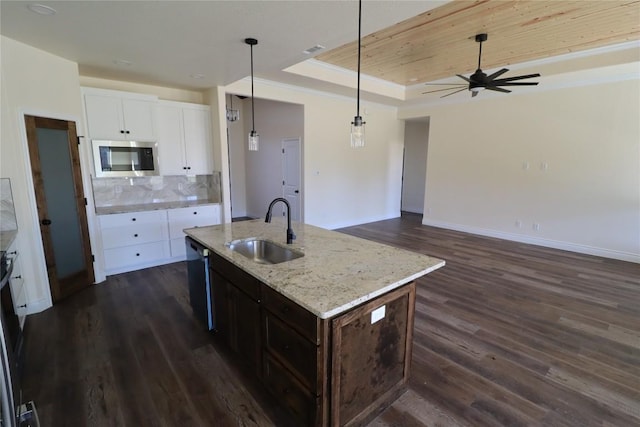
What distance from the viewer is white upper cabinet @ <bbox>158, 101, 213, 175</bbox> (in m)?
4.53

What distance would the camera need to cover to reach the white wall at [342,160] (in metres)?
5.99

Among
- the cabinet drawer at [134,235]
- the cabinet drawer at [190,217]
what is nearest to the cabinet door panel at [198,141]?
the cabinet drawer at [190,217]

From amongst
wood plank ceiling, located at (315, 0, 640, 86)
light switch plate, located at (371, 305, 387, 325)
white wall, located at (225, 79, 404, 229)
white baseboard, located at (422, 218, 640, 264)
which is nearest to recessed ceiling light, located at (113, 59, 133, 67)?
white wall, located at (225, 79, 404, 229)

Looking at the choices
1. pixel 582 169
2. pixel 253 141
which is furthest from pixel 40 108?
pixel 582 169

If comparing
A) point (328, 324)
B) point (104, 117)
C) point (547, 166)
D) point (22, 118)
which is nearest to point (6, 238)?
point (22, 118)

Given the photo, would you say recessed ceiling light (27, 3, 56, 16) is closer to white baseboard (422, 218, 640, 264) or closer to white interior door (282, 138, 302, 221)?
white interior door (282, 138, 302, 221)

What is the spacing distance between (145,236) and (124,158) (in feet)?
3.67

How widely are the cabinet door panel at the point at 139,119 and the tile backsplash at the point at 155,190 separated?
28.0 inches

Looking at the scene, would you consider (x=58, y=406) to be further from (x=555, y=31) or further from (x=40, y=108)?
(x=555, y=31)

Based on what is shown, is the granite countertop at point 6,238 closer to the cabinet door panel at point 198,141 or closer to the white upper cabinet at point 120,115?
the white upper cabinet at point 120,115

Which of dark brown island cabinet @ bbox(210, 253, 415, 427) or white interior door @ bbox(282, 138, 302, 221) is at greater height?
white interior door @ bbox(282, 138, 302, 221)

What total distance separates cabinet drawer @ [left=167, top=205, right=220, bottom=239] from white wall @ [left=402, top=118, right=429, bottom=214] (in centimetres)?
611

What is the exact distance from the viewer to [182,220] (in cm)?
459

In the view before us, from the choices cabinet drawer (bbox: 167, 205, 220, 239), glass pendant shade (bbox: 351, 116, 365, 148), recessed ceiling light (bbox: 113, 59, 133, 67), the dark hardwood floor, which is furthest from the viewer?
cabinet drawer (bbox: 167, 205, 220, 239)
